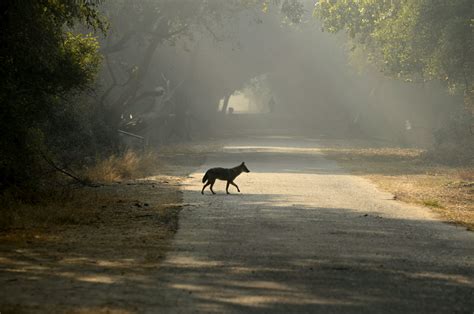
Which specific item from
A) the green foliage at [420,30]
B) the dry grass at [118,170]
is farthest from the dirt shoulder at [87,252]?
the green foliage at [420,30]

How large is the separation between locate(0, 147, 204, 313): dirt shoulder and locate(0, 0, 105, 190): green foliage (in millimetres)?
1353

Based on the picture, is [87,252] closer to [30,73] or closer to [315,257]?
[315,257]

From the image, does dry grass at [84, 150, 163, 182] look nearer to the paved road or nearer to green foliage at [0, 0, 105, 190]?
the paved road

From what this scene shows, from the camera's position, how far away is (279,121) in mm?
91375

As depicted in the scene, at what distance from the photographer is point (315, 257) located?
10812 mm

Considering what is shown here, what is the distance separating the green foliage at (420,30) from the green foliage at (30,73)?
15.5 m

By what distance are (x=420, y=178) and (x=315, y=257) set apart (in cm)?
1610

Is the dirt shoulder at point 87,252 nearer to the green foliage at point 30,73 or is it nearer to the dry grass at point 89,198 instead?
the dry grass at point 89,198

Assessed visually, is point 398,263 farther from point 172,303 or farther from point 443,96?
point 443,96

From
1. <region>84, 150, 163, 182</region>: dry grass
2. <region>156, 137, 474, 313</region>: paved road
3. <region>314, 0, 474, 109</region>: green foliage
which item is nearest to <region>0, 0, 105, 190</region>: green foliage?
<region>156, 137, 474, 313</region>: paved road

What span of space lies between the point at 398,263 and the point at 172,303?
361cm

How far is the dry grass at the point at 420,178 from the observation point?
18.2 metres

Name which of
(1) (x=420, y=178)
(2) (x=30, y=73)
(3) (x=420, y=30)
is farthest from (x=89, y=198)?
(3) (x=420, y=30)

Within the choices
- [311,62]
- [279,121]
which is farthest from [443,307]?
[279,121]
